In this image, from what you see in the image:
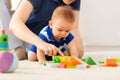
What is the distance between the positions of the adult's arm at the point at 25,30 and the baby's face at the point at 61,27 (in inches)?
3.3

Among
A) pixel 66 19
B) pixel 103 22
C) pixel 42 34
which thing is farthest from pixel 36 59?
pixel 103 22

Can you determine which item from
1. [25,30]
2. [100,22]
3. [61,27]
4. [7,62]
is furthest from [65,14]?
[100,22]

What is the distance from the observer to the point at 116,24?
1674 millimetres

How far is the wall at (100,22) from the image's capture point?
5.48 feet

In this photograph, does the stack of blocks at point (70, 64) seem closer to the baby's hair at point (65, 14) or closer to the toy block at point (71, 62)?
the toy block at point (71, 62)

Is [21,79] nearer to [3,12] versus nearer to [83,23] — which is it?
[3,12]

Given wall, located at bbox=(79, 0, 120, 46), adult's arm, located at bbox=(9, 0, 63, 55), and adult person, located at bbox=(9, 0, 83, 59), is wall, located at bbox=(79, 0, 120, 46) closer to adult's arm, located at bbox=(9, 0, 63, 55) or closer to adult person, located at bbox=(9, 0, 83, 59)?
adult person, located at bbox=(9, 0, 83, 59)

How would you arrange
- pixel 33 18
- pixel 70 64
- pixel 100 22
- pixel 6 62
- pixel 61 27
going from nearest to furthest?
1. pixel 6 62
2. pixel 70 64
3. pixel 61 27
4. pixel 33 18
5. pixel 100 22

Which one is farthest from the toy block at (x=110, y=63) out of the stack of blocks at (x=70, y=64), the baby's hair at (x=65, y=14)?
the baby's hair at (x=65, y=14)

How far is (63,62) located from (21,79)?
0.26m

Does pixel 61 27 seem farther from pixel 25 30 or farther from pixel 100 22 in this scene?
pixel 100 22

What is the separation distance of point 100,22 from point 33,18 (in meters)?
0.48

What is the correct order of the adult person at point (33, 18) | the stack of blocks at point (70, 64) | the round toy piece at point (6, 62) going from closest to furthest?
the round toy piece at point (6, 62), the stack of blocks at point (70, 64), the adult person at point (33, 18)

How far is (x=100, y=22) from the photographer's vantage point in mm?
1684
